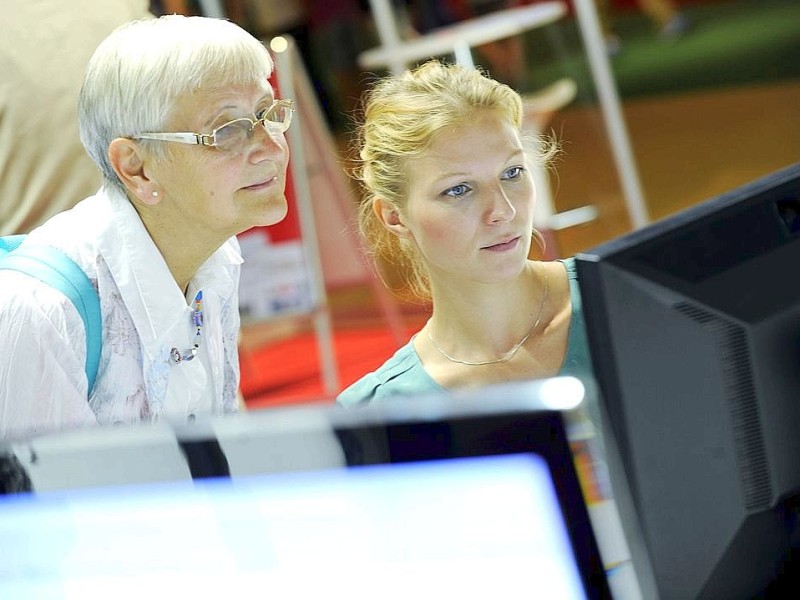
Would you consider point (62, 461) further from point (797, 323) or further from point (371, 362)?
point (371, 362)

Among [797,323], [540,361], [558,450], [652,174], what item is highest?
[558,450]

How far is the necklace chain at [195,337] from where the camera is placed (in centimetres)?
160

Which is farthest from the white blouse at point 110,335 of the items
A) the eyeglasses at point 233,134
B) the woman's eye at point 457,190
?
the woman's eye at point 457,190

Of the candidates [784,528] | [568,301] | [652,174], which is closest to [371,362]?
[652,174]

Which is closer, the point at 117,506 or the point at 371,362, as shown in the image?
the point at 117,506

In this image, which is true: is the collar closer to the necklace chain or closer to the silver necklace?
the necklace chain

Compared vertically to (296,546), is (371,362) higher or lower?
lower

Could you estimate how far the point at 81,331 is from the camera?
1502mm

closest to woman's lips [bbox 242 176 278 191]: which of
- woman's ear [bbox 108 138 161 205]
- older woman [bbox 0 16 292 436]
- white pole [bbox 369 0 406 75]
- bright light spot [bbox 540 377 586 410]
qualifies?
older woman [bbox 0 16 292 436]

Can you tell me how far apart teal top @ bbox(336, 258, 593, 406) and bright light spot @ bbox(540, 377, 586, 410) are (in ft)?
2.69

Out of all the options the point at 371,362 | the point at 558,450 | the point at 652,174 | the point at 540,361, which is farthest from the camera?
the point at 652,174

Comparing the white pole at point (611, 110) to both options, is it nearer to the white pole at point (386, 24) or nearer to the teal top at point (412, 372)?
the white pole at point (386, 24)

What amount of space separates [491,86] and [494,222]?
0.19m

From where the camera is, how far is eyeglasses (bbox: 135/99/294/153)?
60.7 inches
